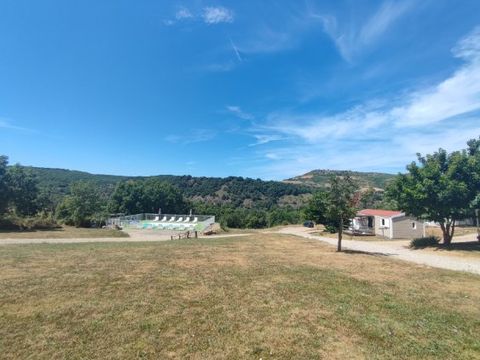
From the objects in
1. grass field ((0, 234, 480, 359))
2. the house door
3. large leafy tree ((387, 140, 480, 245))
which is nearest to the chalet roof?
the house door

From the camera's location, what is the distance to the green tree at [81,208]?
33.6 m

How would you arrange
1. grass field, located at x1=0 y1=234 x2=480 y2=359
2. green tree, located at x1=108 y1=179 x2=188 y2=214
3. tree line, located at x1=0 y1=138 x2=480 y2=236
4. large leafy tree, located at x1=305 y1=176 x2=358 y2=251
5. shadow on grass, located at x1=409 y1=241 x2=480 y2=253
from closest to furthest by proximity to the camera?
grass field, located at x1=0 y1=234 x2=480 y2=359
large leafy tree, located at x1=305 y1=176 x2=358 y2=251
tree line, located at x1=0 y1=138 x2=480 y2=236
shadow on grass, located at x1=409 y1=241 x2=480 y2=253
green tree, located at x1=108 y1=179 x2=188 y2=214

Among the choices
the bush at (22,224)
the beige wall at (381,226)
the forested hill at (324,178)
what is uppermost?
the forested hill at (324,178)

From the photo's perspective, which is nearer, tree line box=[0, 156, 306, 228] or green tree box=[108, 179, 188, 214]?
tree line box=[0, 156, 306, 228]

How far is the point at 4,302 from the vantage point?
6715mm

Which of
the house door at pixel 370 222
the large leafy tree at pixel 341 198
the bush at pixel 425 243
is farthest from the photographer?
the house door at pixel 370 222

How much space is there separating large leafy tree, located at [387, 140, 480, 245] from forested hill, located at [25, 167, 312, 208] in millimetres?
66280

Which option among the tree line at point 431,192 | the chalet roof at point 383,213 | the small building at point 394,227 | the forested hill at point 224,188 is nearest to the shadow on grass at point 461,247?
the tree line at point 431,192

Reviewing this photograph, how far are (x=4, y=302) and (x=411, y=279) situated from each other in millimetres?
11782

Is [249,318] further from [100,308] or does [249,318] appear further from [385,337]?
[100,308]

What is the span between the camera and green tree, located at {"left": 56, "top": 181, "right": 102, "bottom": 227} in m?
33.6

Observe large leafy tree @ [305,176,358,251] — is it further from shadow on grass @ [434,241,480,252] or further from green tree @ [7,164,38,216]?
green tree @ [7,164,38,216]

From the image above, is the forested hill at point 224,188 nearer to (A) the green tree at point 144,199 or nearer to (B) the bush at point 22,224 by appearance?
(A) the green tree at point 144,199

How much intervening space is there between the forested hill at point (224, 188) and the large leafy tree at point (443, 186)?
66.3 m
